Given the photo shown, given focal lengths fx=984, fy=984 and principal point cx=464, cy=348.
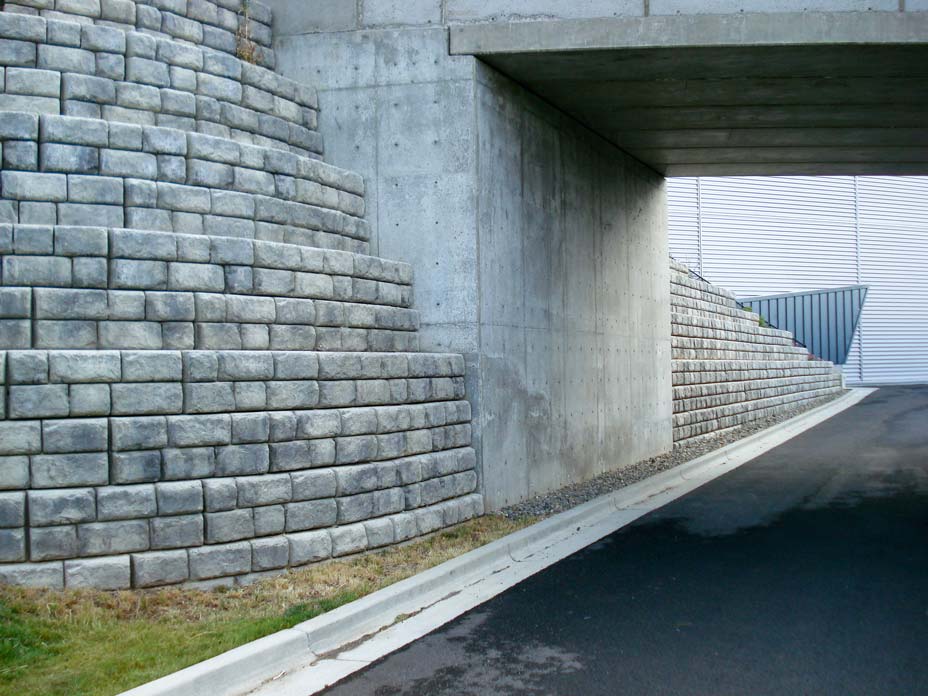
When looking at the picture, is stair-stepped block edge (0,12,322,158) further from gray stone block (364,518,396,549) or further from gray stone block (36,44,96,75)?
gray stone block (364,518,396,549)

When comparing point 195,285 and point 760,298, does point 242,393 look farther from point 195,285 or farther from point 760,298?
point 760,298

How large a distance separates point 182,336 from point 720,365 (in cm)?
1632

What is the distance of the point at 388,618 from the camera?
6898mm

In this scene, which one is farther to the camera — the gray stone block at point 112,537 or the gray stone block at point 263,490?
the gray stone block at point 263,490

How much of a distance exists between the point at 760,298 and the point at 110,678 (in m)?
Result: 36.2

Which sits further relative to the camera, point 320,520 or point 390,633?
point 320,520

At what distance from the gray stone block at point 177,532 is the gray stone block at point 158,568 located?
0.23 feet

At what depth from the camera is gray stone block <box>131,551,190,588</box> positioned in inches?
278

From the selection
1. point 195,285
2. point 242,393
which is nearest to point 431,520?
point 242,393

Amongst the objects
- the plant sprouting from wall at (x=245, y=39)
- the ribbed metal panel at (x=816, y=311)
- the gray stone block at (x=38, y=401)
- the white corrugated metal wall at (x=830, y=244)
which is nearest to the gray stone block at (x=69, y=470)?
the gray stone block at (x=38, y=401)

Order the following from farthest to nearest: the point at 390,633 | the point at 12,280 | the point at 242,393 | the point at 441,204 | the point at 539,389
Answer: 1. the point at 539,389
2. the point at 441,204
3. the point at 242,393
4. the point at 12,280
5. the point at 390,633

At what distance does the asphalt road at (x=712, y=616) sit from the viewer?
557 cm

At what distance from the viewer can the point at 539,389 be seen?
12148mm

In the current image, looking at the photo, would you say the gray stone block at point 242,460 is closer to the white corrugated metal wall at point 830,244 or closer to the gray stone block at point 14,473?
the gray stone block at point 14,473
